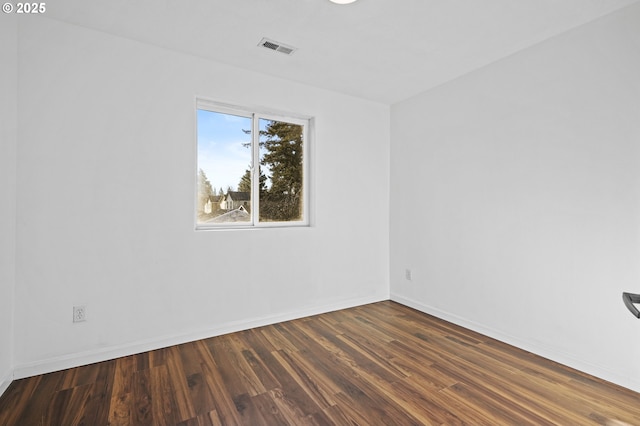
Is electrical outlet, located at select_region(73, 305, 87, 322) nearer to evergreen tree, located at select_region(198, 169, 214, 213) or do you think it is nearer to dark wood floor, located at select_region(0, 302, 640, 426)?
dark wood floor, located at select_region(0, 302, 640, 426)

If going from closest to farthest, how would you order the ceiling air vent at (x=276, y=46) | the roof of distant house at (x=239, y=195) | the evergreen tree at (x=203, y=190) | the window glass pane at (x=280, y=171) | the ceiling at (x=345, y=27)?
the ceiling at (x=345, y=27) → the ceiling air vent at (x=276, y=46) → the evergreen tree at (x=203, y=190) → the roof of distant house at (x=239, y=195) → the window glass pane at (x=280, y=171)

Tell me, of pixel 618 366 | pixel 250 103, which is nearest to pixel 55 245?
pixel 250 103

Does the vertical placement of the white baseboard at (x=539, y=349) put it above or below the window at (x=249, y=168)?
below

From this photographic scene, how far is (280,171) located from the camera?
3432 millimetres

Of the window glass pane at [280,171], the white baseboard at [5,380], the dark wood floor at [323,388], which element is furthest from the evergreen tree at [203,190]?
the white baseboard at [5,380]

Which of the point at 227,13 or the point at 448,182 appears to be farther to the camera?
the point at 448,182

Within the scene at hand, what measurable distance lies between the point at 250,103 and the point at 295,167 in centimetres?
82

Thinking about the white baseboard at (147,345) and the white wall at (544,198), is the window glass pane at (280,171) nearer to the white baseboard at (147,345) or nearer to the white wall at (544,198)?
the white baseboard at (147,345)

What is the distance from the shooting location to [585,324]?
2.31 m

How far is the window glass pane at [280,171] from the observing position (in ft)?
10.9

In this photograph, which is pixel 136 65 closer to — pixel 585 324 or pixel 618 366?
→ pixel 585 324

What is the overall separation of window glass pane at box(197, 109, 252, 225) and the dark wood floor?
3.88 feet

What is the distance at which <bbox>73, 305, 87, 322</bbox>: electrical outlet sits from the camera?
2311 mm

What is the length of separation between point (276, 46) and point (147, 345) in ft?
8.67
